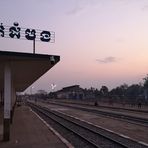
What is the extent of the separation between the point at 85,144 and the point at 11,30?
7.59m

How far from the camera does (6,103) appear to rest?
1917 cm

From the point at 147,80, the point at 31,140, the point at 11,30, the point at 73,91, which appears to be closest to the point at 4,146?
the point at 31,140

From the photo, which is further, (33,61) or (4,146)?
(33,61)

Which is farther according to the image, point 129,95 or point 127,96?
point 129,95

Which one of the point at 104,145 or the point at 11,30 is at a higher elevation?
the point at 11,30

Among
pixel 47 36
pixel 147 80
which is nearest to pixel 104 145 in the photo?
pixel 47 36

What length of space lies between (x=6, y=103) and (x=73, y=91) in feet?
Result: 580

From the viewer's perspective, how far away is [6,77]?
1903cm

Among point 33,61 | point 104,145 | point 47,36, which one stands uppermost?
point 47,36

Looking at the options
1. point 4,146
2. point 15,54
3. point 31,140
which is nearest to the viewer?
point 4,146

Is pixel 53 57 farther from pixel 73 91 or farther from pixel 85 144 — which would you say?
pixel 73 91

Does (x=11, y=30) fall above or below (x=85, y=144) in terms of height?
above

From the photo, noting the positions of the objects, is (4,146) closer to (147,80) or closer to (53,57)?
(53,57)

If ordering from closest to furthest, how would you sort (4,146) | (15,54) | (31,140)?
(4,146) < (15,54) < (31,140)
